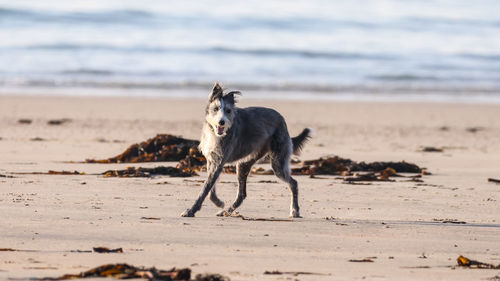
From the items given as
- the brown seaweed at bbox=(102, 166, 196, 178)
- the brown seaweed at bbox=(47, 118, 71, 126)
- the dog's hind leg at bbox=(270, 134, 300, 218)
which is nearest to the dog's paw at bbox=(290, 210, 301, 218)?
the dog's hind leg at bbox=(270, 134, 300, 218)

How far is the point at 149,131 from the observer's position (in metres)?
17.2

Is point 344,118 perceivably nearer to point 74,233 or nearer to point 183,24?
point 74,233

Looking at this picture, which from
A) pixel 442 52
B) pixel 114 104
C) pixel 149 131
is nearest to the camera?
pixel 149 131

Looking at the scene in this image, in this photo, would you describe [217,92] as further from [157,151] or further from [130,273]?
[157,151]

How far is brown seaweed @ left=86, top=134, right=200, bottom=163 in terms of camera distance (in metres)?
12.6

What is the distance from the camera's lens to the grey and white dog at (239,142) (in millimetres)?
8211

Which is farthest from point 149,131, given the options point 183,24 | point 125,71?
point 183,24

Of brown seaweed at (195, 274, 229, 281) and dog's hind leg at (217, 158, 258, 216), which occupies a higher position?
dog's hind leg at (217, 158, 258, 216)

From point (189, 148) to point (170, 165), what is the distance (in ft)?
1.85

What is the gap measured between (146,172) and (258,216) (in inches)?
122

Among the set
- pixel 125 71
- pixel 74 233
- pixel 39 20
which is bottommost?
pixel 74 233

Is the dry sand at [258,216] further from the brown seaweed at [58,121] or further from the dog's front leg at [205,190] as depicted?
the brown seaweed at [58,121]

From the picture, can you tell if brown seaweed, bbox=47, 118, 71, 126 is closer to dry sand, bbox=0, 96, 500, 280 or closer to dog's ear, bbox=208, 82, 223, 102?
dry sand, bbox=0, 96, 500, 280

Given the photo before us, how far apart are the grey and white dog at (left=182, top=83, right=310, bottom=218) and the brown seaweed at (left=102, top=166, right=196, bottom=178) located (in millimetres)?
2253
